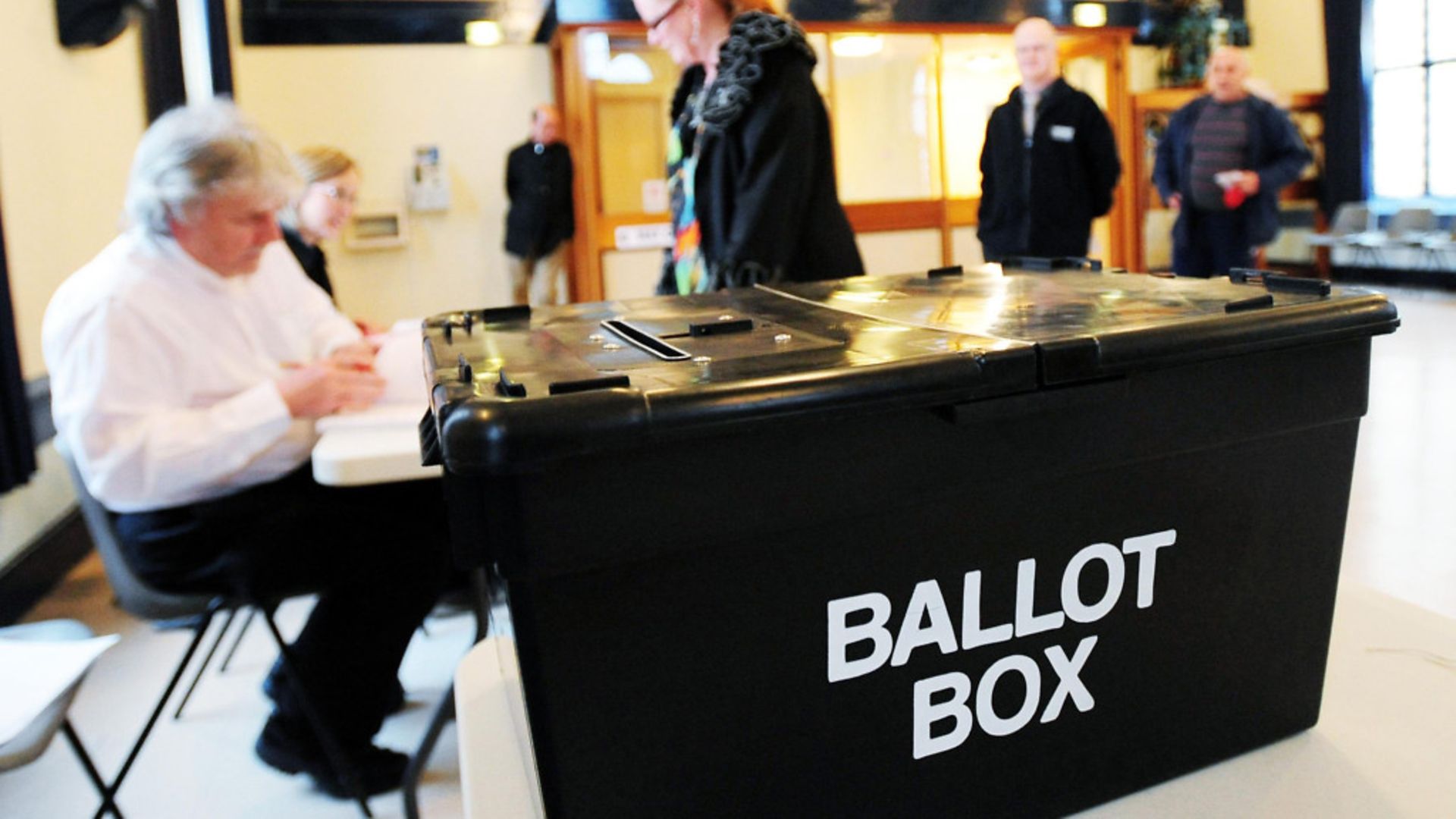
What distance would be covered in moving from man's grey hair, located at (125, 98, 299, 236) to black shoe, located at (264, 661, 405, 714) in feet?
2.88

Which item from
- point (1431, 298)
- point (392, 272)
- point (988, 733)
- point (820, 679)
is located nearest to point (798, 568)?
point (820, 679)

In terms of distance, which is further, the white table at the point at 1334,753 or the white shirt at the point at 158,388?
the white shirt at the point at 158,388

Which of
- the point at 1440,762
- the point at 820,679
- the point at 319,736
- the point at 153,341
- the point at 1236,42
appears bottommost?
the point at 319,736

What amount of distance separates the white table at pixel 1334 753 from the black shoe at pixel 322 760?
4.53ft

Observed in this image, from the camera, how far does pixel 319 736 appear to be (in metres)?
2.00

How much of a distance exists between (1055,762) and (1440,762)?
0.25 meters

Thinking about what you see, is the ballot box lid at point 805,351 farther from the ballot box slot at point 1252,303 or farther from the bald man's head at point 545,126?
the bald man's head at point 545,126

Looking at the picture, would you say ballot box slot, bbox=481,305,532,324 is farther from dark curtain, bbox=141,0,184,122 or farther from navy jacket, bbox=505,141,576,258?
navy jacket, bbox=505,141,576,258

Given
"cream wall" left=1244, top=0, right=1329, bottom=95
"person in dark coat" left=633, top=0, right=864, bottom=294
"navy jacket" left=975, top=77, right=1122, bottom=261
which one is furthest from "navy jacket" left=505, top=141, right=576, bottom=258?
"cream wall" left=1244, top=0, right=1329, bottom=95

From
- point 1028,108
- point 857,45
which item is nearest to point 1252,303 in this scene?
point 1028,108

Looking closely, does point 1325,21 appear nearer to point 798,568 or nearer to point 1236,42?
point 1236,42

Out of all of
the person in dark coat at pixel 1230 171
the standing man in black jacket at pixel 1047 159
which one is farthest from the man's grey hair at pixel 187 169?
the person in dark coat at pixel 1230 171

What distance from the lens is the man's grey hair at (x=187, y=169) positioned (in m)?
1.99

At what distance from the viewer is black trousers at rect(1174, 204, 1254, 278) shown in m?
4.71
